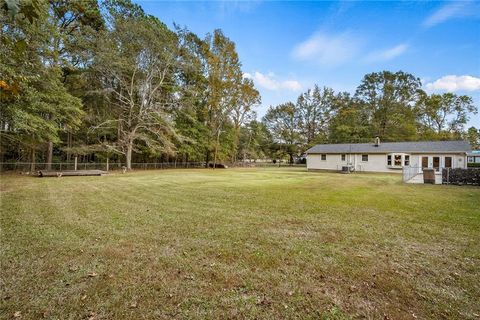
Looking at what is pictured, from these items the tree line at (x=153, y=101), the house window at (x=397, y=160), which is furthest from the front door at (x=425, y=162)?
the tree line at (x=153, y=101)

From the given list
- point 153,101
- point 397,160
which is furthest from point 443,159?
point 153,101

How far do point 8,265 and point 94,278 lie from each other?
1.36 metres

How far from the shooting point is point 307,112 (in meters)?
43.5

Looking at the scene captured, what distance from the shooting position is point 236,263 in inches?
126

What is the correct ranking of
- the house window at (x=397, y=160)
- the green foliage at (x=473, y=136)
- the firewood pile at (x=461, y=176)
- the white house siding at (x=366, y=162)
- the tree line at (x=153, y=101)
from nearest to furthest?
the firewood pile at (x=461, y=176), the tree line at (x=153, y=101), the white house siding at (x=366, y=162), the house window at (x=397, y=160), the green foliage at (x=473, y=136)

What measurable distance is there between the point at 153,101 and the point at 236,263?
23103 millimetres

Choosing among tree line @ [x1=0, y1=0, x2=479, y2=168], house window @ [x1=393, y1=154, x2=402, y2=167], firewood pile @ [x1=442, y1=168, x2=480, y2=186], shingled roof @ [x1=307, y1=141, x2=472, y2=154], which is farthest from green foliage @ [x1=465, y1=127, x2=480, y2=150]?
firewood pile @ [x1=442, y1=168, x2=480, y2=186]

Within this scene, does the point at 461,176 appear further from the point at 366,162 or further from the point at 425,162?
the point at 366,162

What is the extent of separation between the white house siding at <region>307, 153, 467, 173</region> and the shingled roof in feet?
1.54

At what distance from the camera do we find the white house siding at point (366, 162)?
Answer: 63.5 feet

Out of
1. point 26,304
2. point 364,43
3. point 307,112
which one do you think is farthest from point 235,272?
point 307,112

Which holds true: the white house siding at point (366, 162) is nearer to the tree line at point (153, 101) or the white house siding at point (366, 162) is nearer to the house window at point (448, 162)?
the house window at point (448, 162)

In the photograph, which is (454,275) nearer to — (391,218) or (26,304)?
(391,218)

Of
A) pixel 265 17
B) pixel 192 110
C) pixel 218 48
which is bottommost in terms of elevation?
pixel 192 110
